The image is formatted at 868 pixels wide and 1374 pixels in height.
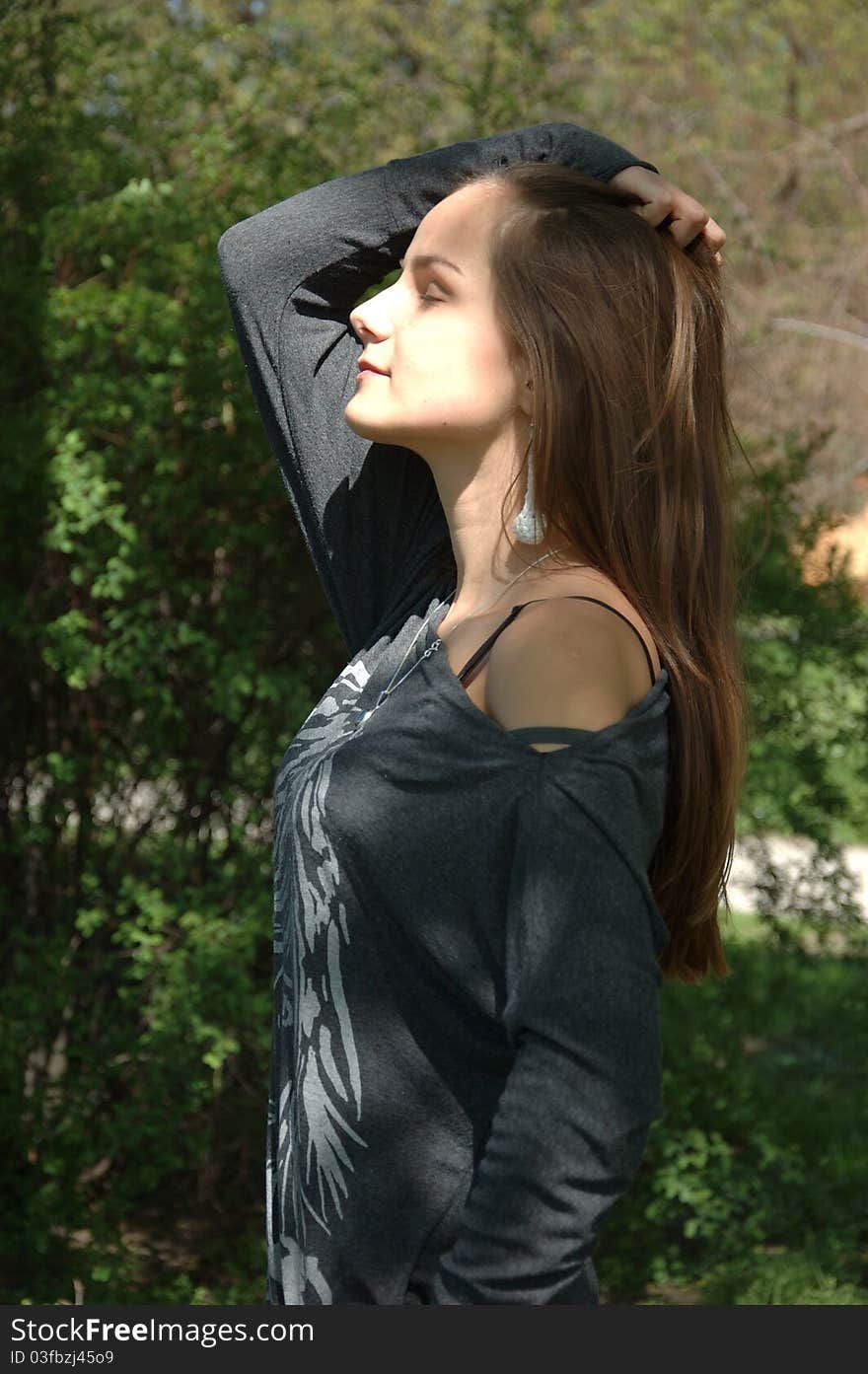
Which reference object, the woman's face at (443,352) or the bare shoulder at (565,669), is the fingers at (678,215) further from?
the bare shoulder at (565,669)

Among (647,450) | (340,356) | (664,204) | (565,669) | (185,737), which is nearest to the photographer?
(565,669)

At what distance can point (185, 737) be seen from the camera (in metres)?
3.54

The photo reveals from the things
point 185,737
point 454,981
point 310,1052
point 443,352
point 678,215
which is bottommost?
point 185,737

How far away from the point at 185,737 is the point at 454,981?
229cm

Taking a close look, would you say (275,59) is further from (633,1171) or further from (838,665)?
(633,1171)

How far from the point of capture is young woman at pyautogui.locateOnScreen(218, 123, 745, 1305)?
1.22 m

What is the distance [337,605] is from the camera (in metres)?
1.93

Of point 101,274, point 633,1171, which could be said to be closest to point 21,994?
point 101,274

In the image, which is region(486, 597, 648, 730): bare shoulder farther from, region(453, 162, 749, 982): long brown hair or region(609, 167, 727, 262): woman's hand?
region(609, 167, 727, 262): woman's hand

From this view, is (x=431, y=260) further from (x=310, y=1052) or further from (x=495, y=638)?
(x=310, y=1052)

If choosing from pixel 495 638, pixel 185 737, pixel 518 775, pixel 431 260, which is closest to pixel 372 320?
pixel 431 260

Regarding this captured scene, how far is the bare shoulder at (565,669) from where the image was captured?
129 cm

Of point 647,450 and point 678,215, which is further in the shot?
point 678,215

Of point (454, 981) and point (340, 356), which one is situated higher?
point (340, 356)
